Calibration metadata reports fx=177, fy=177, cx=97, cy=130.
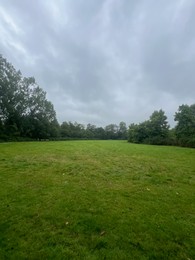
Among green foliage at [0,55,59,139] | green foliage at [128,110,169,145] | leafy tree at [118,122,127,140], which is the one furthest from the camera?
leafy tree at [118,122,127,140]

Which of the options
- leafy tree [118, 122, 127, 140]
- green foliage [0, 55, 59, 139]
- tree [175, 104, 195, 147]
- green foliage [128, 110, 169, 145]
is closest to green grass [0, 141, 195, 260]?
green foliage [0, 55, 59, 139]

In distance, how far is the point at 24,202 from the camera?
16.6 ft

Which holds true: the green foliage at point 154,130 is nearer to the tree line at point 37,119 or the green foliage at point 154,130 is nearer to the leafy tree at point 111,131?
the tree line at point 37,119

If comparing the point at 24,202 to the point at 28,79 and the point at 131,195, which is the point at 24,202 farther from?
the point at 28,79

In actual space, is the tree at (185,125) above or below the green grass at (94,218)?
above

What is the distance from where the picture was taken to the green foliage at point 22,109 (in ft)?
108

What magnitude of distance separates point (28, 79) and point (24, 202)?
40742mm

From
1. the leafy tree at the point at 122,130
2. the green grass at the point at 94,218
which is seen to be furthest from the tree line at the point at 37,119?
the leafy tree at the point at 122,130

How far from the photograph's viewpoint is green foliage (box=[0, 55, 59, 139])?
3300 cm

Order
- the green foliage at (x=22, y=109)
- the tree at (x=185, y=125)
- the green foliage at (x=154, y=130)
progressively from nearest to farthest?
the green foliage at (x=22, y=109)
the tree at (x=185, y=125)
the green foliage at (x=154, y=130)

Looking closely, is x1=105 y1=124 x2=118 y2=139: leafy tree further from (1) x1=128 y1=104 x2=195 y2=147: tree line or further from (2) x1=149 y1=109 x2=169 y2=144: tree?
(2) x1=149 y1=109 x2=169 y2=144: tree

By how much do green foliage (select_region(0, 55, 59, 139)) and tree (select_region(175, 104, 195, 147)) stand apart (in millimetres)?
32031

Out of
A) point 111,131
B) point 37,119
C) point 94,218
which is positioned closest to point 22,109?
point 37,119

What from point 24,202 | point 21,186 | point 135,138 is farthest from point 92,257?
point 135,138
